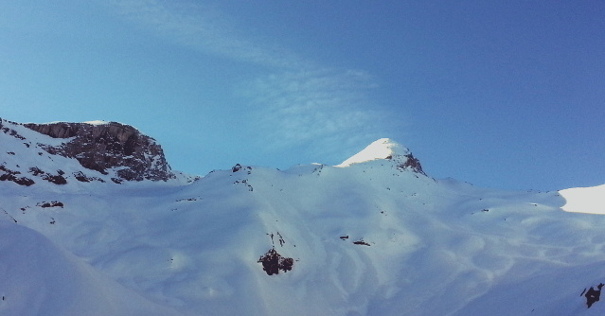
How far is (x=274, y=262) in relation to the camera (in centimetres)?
3441

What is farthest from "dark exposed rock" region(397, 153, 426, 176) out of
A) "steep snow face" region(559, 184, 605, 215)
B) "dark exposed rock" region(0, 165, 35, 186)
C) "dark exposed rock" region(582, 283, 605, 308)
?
"dark exposed rock" region(582, 283, 605, 308)

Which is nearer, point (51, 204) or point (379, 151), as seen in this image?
point (51, 204)

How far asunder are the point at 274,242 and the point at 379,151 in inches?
1819

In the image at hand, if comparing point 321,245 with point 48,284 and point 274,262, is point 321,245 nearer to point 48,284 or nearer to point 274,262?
point 274,262

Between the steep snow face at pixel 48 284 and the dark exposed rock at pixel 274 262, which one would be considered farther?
the dark exposed rock at pixel 274 262

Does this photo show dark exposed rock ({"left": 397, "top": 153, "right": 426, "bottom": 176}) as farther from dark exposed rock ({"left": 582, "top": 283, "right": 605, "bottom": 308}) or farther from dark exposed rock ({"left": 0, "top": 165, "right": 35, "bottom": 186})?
dark exposed rock ({"left": 582, "top": 283, "right": 605, "bottom": 308})

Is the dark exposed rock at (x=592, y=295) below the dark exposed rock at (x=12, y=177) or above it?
below

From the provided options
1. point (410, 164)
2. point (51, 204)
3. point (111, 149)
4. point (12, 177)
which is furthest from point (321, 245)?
point (111, 149)

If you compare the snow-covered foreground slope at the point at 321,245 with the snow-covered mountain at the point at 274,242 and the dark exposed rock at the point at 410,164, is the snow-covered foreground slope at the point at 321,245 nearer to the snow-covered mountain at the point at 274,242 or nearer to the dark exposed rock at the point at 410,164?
the snow-covered mountain at the point at 274,242

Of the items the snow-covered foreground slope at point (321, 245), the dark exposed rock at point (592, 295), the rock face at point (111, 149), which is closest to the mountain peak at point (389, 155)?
the snow-covered foreground slope at point (321, 245)

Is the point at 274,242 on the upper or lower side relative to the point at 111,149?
lower

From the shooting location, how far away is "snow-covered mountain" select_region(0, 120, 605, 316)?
20.0 metres

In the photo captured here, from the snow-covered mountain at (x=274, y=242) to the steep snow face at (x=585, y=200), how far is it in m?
0.32

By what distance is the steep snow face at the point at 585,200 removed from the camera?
50.6 metres
